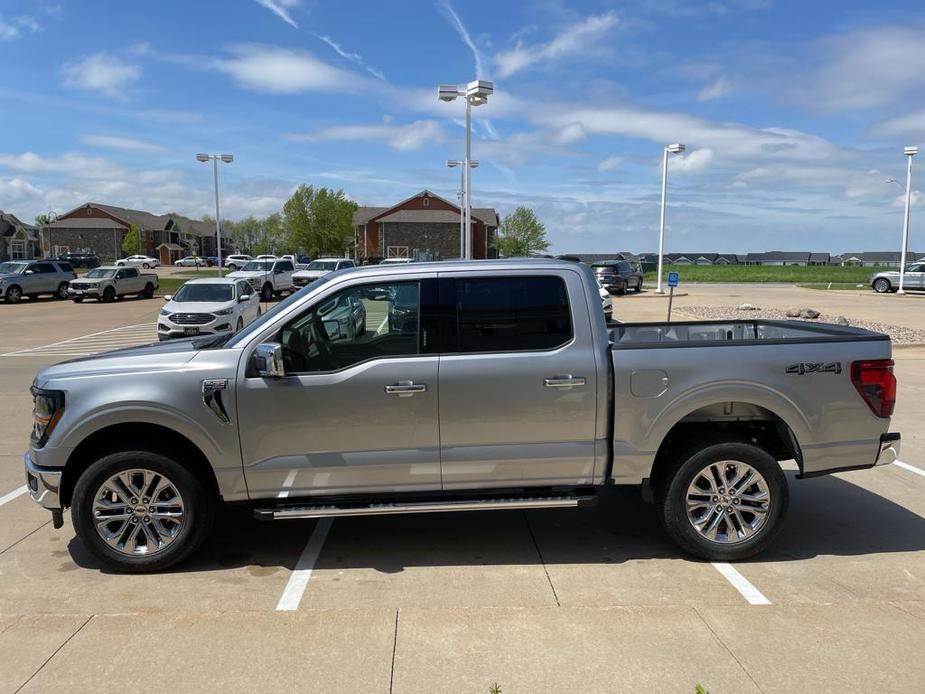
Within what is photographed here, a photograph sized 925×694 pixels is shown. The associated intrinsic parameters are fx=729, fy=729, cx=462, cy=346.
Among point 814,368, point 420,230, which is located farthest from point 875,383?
point 420,230

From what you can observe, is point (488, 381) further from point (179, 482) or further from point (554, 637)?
point (179, 482)

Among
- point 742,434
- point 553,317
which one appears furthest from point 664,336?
point 553,317

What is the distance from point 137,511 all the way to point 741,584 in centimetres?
367

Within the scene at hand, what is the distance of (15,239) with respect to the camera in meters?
99.6

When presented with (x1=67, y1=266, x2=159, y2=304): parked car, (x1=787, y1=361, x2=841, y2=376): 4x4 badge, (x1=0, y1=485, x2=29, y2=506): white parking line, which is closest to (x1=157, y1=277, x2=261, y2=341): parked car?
(x1=0, y1=485, x2=29, y2=506): white parking line

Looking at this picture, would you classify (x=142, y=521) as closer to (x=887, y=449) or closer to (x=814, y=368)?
(x=814, y=368)

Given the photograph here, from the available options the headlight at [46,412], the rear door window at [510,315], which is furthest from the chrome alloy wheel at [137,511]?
the rear door window at [510,315]

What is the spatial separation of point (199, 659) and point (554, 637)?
5.66ft

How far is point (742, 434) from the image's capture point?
195 inches

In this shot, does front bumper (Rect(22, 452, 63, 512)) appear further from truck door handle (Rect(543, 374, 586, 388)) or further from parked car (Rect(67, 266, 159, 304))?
parked car (Rect(67, 266, 159, 304))

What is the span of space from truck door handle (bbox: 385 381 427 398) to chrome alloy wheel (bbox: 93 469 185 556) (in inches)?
57.0

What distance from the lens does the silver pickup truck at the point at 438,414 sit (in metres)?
4.37

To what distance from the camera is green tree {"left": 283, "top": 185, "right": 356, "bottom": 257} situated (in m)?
88.5

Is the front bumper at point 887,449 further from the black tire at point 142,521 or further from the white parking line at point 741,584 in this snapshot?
the black tire at point 142,521
